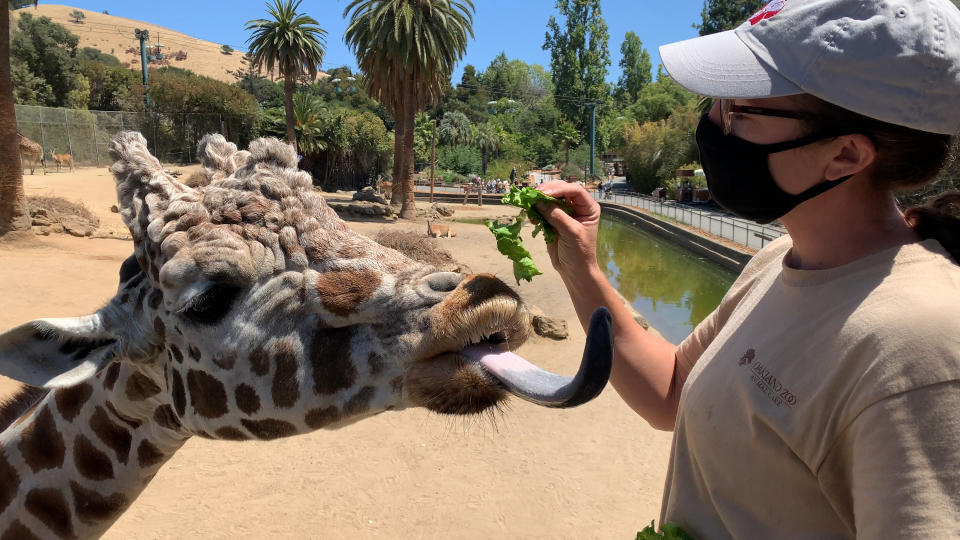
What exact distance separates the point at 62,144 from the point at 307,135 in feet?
61.6

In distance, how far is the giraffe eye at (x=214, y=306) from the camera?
7.42 feet

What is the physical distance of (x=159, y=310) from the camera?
7.86ft

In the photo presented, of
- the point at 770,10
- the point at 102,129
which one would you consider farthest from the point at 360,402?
the point at 102,129

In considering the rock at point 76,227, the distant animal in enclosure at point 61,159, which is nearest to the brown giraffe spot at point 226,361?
the rock at point 76,227

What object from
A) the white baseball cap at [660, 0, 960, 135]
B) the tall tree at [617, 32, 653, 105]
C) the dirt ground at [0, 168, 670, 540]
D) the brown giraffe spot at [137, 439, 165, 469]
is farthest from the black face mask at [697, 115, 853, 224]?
the tall tree at [617, 32, 653, 105]

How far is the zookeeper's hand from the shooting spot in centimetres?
252

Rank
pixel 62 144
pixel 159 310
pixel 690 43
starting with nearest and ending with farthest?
1. pixel 690 43
2. pixel 159 310
3. pixel 62 144

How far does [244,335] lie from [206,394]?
0.31m

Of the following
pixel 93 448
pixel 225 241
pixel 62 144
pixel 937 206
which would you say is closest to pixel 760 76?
pixel 937 206

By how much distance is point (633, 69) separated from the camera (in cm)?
11056

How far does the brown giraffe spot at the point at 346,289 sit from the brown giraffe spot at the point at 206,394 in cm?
56

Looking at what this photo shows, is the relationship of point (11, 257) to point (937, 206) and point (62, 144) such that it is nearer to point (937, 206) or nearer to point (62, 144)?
point (937, 206)

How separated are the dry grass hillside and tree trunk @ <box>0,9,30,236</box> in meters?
131

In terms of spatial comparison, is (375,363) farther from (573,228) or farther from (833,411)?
(833,411)
